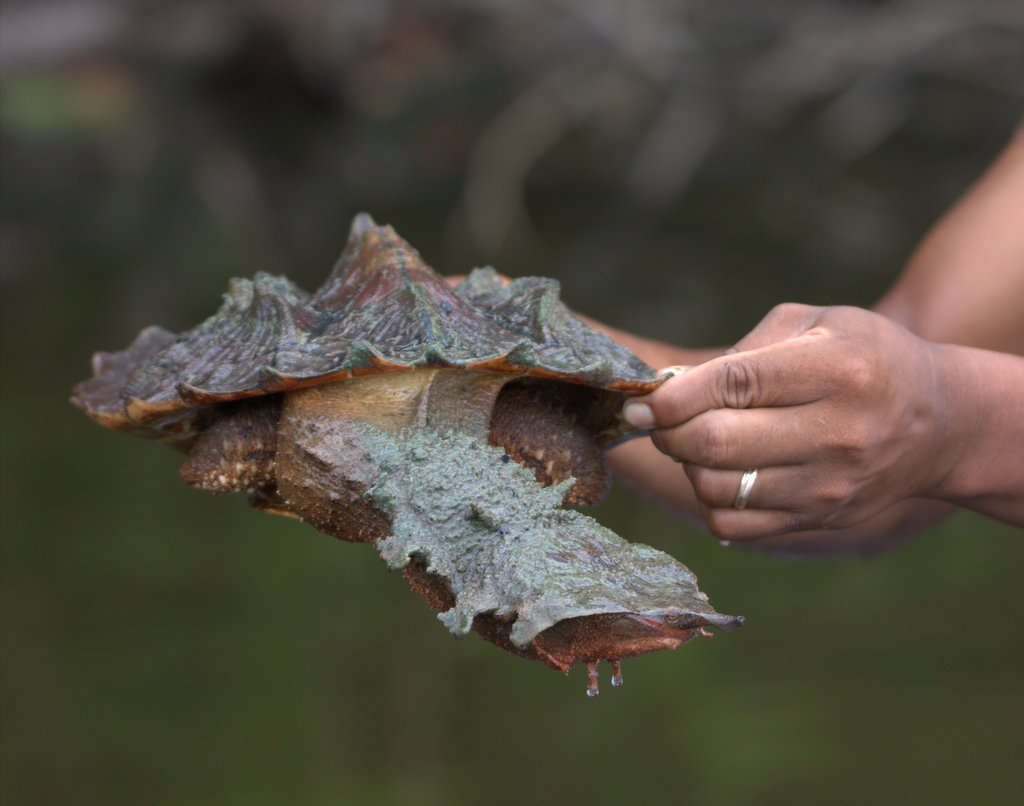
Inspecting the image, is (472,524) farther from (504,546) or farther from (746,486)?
(746,486)

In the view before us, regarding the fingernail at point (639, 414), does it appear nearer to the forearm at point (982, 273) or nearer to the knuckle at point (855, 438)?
the knuckle at point (855, 438)

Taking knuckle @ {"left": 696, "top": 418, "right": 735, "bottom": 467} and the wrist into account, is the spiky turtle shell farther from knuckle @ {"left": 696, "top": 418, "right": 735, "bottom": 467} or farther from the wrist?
the wrist

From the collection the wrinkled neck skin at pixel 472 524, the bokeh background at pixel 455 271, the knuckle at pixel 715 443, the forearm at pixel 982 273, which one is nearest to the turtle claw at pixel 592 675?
the wrinkled neck skin at pixel 472 524

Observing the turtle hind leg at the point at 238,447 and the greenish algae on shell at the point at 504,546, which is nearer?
the greenish algae on shell at the point at 504,546

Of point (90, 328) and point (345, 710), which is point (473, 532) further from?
point (90, 328)

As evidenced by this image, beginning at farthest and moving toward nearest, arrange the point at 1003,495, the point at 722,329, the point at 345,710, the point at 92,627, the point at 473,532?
the point at 722,329, the point at 92,627, the point at 345,710, the point at 1003,495, the point at 473,532

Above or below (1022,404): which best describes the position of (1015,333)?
above

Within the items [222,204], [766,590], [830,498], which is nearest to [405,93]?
[222,204]
